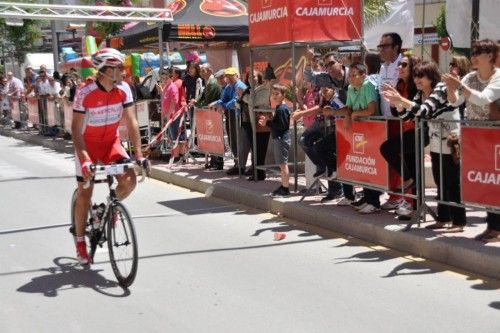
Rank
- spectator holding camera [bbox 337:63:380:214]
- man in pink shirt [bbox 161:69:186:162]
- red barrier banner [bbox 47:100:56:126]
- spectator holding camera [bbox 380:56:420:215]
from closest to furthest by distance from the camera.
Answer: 1. spectator holding camera [bbox 380:56:420:215]
2. spectator holding camera [bbox 337:63:380:214]
3. man in pink shirt [bbox 161:69:186:162]
4. red barrier banner [bbox 47:100:56:126]

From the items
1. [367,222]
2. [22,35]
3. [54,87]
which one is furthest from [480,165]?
[22,35]

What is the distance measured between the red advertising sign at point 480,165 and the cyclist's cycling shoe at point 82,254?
11.9 ft

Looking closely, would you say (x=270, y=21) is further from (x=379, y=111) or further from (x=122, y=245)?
(x=122, y=245)

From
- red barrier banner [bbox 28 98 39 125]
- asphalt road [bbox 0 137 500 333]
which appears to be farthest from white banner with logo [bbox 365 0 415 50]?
red barrier banner [bbox 28 98 39 125]

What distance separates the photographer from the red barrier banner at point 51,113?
22.1 metres

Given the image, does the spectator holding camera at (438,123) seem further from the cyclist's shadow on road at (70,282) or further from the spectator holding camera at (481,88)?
the cyclist's shadow on road at (70,282)

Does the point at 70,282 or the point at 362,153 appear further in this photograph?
the point at 362,153

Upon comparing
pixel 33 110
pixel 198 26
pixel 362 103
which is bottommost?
pixel 33 110

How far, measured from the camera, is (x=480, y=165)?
23.0 ft

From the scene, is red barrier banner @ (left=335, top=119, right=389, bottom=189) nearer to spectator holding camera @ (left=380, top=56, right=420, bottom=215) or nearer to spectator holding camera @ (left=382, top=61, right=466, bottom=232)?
spectator holding camera @ (left=380, top=56, right=420, bottom=215)

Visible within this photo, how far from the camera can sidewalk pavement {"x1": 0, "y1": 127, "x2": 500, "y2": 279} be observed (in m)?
6.97

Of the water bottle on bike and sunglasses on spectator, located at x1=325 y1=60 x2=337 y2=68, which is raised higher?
sunglasses on spectator, located at x1=325 y1=60 x2=337 y2=68

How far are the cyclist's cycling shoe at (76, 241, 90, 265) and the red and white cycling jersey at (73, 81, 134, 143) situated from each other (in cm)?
106

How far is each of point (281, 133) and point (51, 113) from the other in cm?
1336
